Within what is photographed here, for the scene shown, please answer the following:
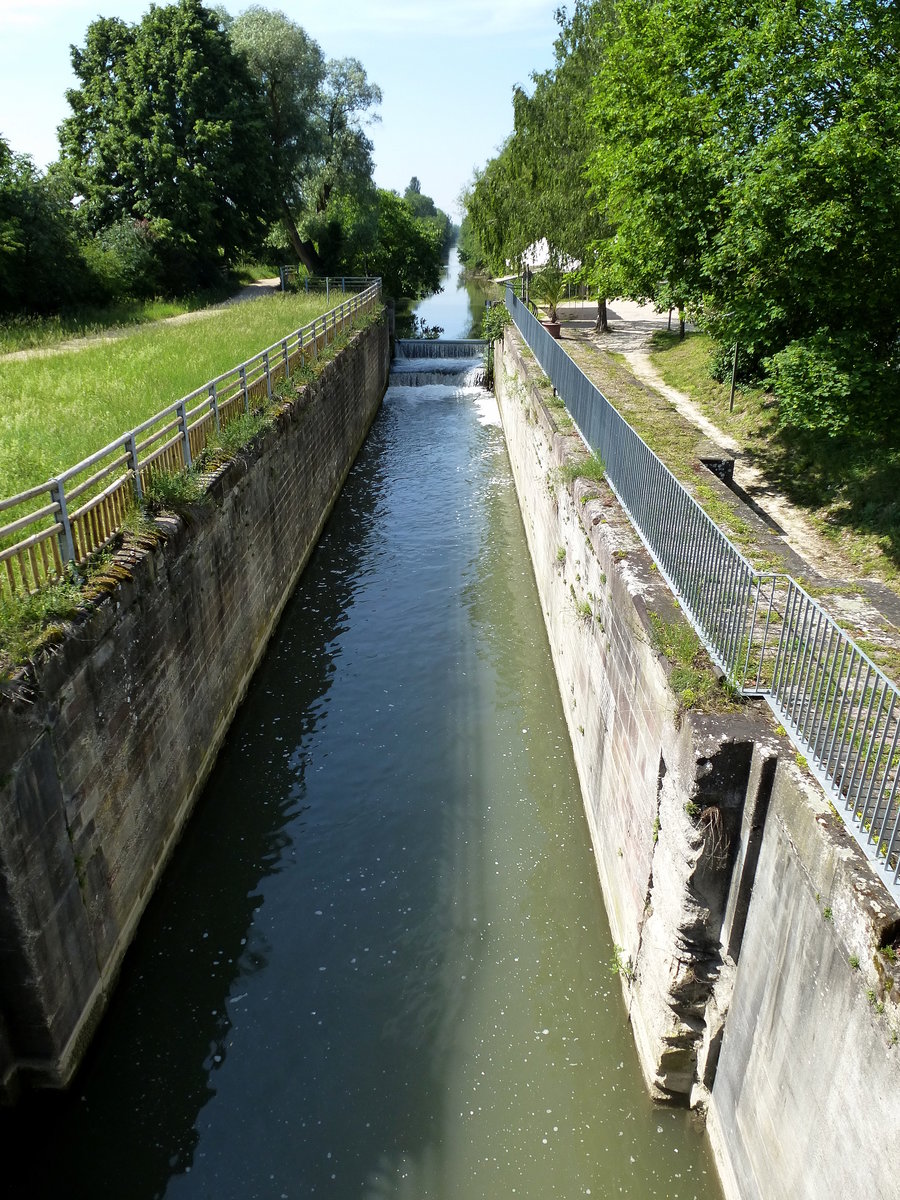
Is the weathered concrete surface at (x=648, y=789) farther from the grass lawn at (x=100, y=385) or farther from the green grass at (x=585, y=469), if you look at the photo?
the grass lawn at (x=100, y=385)

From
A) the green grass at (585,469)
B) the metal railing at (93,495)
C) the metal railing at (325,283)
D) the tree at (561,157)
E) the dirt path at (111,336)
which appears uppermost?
the tree at (561,157)

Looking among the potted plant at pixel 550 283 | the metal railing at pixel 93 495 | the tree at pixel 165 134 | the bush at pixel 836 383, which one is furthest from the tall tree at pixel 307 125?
the bush at pixel 836 383

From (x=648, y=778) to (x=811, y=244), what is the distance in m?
6.21

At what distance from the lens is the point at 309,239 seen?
42.1 metres

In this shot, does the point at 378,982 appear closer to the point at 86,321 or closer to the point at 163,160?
the point at 86,321

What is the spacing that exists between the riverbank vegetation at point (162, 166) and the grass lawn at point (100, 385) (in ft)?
13.8

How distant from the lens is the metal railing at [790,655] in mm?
4324

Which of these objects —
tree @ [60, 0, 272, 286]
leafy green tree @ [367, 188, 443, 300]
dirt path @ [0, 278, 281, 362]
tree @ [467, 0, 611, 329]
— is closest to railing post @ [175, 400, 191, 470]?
dirt path @ [0, 278, 281, 362]

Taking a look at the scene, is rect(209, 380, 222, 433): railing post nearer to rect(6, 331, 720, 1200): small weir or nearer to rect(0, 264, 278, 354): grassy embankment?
rect(6, 331, 720, 1200): small weir

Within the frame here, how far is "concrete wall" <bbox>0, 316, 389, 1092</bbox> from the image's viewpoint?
585 cm

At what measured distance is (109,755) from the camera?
707cm

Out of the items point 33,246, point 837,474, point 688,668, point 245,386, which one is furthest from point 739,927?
point 33,246

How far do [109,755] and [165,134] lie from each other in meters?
30.4

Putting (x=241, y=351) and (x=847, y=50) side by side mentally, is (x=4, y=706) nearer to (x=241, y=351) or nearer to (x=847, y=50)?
(x=847, y=50)
